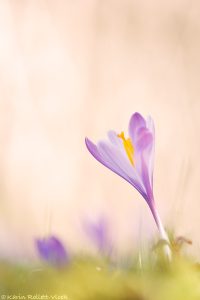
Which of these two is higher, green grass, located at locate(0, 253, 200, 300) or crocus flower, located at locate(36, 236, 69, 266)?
crocus flower, located at locate(36, 236, 69, 266)

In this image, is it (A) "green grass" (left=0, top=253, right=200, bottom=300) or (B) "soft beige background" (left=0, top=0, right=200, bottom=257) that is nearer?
(A) "green grass" (left=0, top=253, right=200, bottom=300)

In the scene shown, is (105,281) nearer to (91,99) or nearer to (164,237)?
(164,237)

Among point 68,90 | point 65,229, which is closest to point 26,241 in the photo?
point 65,229

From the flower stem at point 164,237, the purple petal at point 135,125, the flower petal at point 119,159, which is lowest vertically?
the flower stem at point 164,237

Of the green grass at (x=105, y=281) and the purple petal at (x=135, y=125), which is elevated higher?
the purple petal at (x=135, y=125)

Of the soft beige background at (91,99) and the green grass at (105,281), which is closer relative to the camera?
the green grass at (105,281)

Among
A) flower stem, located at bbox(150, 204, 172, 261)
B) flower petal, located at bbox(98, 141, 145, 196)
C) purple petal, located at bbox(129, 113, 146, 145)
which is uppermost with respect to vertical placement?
purple petal, located at bbox(129, 113, 146, 145)
